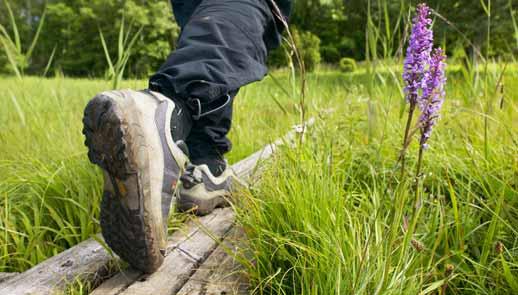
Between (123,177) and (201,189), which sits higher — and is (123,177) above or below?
above

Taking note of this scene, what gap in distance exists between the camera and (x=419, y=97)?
2.30 ft

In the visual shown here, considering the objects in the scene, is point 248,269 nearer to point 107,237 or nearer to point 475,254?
point 107,237

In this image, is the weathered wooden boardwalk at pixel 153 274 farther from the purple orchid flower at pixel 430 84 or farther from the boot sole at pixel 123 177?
the purple orchid flower at pixel 430 84

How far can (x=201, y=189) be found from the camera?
4.30 ft

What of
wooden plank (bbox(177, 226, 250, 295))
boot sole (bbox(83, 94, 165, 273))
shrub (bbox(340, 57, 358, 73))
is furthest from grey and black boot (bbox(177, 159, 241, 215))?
shrub (bbox(340, 57, 358, 73))

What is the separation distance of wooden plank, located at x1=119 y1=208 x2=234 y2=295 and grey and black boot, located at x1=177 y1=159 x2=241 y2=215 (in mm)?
73

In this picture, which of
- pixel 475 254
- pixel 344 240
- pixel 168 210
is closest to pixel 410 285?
pixel 344 240

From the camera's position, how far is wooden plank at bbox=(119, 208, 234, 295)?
2.95 ft

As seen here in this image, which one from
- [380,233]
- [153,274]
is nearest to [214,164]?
[153,274]

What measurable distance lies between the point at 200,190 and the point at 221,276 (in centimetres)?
41

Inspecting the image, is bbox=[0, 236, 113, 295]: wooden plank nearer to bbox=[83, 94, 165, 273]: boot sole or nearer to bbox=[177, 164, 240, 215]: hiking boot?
bbox=[83, 94, 165, 273]: boot sole

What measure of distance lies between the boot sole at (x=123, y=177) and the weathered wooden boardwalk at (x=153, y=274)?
0.06 metres

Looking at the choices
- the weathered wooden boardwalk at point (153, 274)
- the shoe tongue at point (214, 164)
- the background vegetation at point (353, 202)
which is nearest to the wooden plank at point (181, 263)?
the weathered wooden boardwalk at point (153, 274)

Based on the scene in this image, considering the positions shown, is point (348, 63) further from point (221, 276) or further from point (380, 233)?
point (221, 276)
